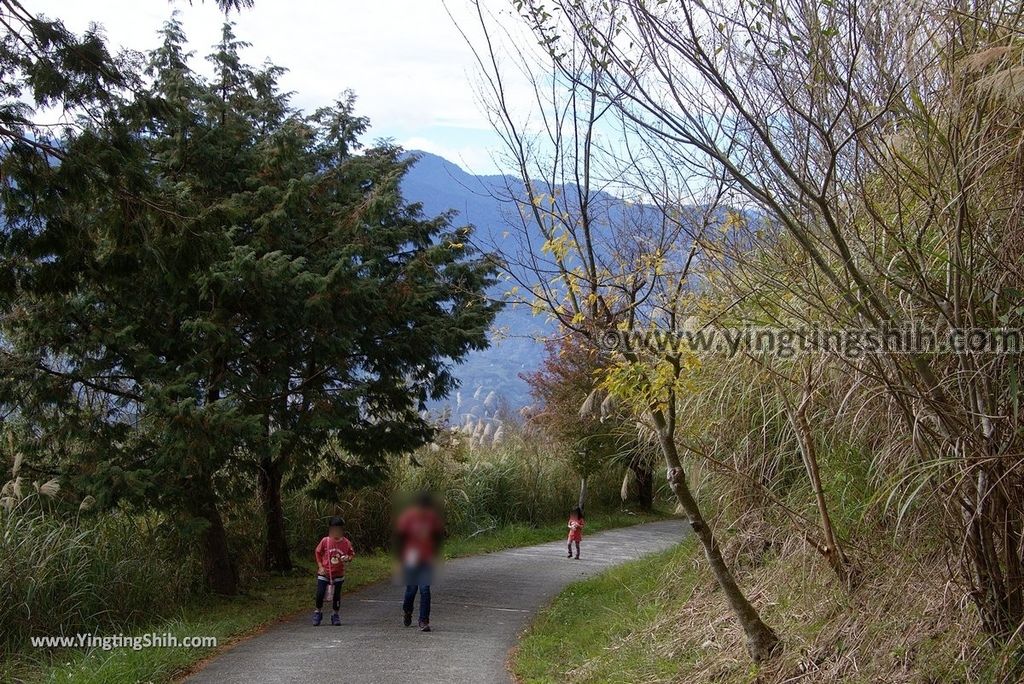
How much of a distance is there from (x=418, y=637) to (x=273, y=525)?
16.5 feet

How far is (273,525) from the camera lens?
14.2m

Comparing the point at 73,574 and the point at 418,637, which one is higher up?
the point at 73,574

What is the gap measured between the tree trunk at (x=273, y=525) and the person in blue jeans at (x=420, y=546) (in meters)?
4.35

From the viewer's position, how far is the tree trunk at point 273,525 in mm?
13938

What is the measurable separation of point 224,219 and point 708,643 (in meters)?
6.84

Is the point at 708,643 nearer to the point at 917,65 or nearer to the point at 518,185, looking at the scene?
the point at 518,185

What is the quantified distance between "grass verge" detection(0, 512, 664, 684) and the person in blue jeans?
1916mm

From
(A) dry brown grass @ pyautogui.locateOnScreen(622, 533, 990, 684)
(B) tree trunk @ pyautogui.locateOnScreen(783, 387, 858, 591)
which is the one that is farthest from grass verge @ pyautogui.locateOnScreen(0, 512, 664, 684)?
(B) tree trunk @ pyautogui.locateOnScreen(783, 387, 858, 591)

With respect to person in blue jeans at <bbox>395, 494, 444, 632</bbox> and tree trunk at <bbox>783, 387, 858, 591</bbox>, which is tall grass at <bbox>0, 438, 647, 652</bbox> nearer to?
person in blue jeans at <bbox>395, 494, 444, 632</bbox>

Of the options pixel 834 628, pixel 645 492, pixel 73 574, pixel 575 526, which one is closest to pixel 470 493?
pixel 575 526

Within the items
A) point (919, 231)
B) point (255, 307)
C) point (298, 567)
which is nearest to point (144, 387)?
point (255, 307)

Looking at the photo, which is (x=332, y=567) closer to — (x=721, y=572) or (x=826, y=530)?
(x=721, y=572)

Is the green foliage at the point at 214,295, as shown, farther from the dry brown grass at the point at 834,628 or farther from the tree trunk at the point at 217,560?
the dry brown grass at the point at 834,628

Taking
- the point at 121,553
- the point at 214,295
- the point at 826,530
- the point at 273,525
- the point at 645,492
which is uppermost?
the point at 214,295
